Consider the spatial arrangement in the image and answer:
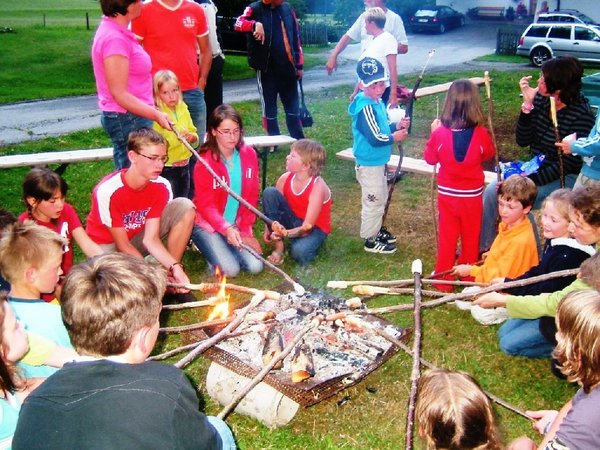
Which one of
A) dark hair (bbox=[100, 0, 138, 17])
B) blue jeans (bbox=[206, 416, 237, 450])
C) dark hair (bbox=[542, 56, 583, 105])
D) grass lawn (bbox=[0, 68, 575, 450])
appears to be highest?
dark hair (bbox=[100, 0, 138, 17])

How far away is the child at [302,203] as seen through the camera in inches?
237

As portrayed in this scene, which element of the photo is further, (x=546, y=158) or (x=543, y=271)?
(x=546, y=158)

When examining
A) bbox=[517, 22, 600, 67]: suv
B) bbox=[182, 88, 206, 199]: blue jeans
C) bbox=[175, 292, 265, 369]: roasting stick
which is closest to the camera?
bbox=[175, 292, 265, 369]: roasting stick

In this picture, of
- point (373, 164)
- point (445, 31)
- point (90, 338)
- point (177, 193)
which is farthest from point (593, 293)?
point (445, 31)

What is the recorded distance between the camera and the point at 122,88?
536cm

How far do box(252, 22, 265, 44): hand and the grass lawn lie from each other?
1.89m

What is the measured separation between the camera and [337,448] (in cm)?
384

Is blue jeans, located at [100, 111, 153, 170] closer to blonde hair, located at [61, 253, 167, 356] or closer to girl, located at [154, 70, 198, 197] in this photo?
girl, located at [154, 70, 198, 197]

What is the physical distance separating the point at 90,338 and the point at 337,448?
2.09 m

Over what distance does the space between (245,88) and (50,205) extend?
14.0m

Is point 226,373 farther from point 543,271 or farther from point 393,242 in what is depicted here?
point 393,242

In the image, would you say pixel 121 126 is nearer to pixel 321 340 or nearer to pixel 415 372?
pixel 321 340

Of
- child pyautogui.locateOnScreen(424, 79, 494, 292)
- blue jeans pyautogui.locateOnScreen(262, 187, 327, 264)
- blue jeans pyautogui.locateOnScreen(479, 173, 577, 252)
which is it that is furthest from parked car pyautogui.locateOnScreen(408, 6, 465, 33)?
child pyautogui.locateOnScreen(424, 79, 494, 292)

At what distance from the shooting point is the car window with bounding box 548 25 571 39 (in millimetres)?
24062
